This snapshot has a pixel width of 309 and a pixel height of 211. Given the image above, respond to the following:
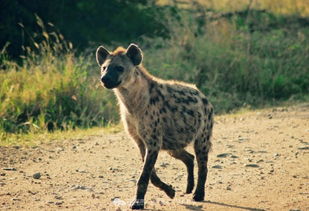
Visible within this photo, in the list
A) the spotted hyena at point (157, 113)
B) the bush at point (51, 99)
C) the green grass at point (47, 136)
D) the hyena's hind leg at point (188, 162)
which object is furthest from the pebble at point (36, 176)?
the bush at point (51, 99)

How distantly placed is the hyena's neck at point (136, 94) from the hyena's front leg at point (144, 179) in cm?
38

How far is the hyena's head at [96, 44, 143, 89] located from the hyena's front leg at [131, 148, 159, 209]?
0.59 metres

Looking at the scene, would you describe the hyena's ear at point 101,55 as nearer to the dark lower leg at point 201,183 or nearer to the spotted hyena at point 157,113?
the spotted hyena at point 157,113

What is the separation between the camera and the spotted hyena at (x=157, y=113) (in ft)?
17.8

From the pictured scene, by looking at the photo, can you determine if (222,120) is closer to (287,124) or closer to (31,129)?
(287,124)

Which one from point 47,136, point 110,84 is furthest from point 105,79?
point 47,136

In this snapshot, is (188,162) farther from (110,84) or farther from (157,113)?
(110,84)

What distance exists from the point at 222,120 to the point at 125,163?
2450 mm

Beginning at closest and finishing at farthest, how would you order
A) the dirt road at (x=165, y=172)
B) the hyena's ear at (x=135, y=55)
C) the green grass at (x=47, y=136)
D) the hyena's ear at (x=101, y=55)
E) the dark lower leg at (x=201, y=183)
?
the dirt road at (x=165, y=172)
the dark lower leg at (x=201, y=183)
the hyena's ear at (x=135, y=55)
the hyena's ear at (x=101, y=55)
the green grass at (x=47, y=136)

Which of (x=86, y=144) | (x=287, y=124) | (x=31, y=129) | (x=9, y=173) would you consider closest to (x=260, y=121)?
(x=287, y=124)

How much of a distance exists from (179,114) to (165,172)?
92 cm

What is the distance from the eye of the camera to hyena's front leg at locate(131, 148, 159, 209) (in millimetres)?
5105

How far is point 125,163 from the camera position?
676 cm

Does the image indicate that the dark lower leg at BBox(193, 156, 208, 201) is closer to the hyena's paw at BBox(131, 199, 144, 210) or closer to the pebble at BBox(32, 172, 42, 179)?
the hyena's paw at BBox(131, 199, 144, 210)
